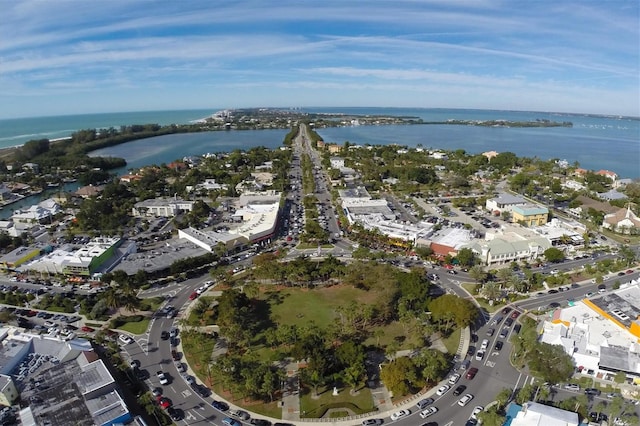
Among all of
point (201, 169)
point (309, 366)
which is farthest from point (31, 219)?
point (309, 366)

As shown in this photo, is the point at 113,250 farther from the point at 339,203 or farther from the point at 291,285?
the point at 339,203

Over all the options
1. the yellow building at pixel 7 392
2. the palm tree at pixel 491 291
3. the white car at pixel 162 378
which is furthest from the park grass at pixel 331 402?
the yellow building at pixel 7 392

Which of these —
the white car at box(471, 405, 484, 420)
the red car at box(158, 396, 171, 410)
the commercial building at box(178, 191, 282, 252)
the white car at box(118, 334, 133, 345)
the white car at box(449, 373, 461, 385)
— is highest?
the commercial building at box(178, 191, 282, 252)

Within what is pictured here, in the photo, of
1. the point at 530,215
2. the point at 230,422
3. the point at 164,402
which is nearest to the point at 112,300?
the point at 164,402

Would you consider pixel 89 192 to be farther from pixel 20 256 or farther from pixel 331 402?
pixel 331 402

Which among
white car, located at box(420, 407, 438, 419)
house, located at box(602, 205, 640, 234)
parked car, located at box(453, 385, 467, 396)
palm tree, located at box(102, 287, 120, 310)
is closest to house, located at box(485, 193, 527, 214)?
house, located at box(602, 205, 640, 234)

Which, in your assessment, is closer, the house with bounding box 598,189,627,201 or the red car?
the red car

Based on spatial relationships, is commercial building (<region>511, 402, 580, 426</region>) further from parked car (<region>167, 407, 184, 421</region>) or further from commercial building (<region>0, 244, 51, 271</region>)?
commercial building (<region>0, 244, 51, 271</region>)
